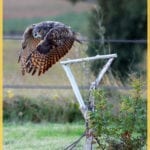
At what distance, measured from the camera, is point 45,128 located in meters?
11.0

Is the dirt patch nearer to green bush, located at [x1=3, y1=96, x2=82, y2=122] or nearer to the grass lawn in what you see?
green bush, located at [x1=3, y1=96, x2=82, y2=122]

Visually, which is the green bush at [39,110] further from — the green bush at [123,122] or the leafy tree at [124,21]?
the green bush at [123,122]

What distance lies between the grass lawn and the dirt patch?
17.4 meters

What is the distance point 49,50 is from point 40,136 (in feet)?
10.6

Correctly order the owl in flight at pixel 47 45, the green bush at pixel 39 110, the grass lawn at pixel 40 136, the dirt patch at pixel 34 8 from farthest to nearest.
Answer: the dirt patch at pixel 34 8 → the green bush at pixel 39 110 → the grass lawn at pixel 40 136 → the owl in flight at pixel 47 45

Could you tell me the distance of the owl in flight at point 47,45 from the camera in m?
7.17

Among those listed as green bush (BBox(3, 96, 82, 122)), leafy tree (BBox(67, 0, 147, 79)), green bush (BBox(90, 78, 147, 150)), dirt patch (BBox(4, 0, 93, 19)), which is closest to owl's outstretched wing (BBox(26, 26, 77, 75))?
green bush (BBox(90, 78, 147, 150))

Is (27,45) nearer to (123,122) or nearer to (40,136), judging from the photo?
(123,122)

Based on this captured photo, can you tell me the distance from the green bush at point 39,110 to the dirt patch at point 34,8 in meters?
16.6

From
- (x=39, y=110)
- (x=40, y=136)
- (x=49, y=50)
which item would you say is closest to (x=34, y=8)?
(x=39, y=110)

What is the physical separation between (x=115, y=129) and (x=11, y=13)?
22820 mm

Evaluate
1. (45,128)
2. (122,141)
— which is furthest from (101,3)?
(122,141)

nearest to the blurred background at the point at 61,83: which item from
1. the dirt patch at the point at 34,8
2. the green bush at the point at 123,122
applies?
the green bush at the point at 123,122

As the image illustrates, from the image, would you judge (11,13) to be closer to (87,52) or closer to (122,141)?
(87,52)
